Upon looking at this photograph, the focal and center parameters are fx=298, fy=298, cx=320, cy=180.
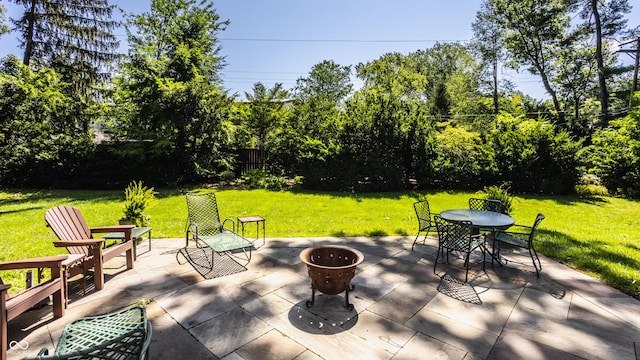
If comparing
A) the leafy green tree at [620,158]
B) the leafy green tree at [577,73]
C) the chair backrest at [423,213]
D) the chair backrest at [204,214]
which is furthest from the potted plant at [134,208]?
the leafy green tree at [577,73]

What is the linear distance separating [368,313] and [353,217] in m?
4.44

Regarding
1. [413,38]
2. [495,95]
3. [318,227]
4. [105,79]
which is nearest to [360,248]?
[318,227]

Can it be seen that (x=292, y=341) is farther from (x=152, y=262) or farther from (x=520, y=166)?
(x=520, y=166)

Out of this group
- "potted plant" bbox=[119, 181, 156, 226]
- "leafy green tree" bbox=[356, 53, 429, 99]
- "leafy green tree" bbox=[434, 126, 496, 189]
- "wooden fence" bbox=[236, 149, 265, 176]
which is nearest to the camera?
"potted plant" bbox=[119, 181, 156, 226]

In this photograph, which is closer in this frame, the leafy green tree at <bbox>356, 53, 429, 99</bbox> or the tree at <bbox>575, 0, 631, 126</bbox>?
the leafy green tree at <bbox>356, 53, 429, 99</bbox>

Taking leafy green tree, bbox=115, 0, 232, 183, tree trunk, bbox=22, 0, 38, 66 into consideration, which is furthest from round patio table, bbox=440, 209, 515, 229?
tree trunk, bbox=22, 0, 38, 66

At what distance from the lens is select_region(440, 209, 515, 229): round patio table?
4.07 metres

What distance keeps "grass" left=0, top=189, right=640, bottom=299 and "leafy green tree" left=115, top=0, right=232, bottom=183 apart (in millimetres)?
1810

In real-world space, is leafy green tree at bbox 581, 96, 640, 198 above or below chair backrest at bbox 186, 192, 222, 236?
above

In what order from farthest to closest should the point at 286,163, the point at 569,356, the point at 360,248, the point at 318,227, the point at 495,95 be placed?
1. the point at 495,95
2. the point at 286,163
3. the point at 318,227
4. the point at 360,248
5. the point at 569,356

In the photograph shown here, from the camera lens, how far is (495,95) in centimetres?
2380

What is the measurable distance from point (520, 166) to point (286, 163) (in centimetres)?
926

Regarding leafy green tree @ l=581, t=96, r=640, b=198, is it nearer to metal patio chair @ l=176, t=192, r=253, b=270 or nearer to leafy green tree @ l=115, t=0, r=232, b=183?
metal patio chair @ l=176, t=192, r=253, b=270

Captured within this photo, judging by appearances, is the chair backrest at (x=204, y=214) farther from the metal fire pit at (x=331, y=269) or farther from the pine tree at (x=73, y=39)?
the pine tree at (x=73, y=39)
